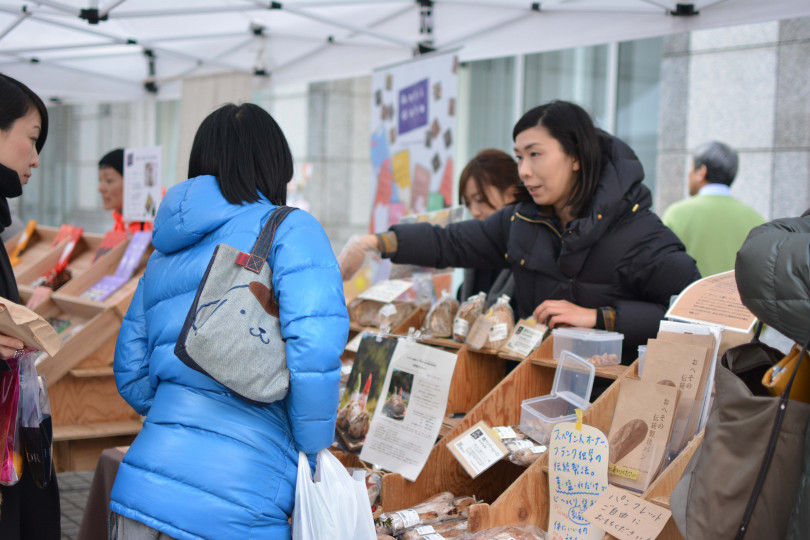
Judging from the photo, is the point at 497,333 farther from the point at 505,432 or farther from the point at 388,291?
the point at 388,291

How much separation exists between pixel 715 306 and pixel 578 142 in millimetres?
764

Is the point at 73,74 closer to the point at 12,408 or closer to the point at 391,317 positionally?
the point at 391,317

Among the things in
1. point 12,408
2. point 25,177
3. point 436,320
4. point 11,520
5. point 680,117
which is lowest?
point 11,520

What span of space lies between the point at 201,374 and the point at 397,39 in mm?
3980

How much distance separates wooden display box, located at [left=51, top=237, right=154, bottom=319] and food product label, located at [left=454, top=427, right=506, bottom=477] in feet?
7.56

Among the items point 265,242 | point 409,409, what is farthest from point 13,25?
point 265,242

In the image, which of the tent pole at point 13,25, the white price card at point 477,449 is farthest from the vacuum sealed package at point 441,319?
the tent pole at point 13,25

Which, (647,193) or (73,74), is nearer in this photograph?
(647,193)

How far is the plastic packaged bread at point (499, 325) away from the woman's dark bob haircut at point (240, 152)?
0.98 meters

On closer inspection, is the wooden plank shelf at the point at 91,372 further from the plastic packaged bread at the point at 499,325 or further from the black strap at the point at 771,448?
the black strap at the point at 771,448

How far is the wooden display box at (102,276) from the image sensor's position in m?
3.93

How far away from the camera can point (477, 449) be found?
7.29ft

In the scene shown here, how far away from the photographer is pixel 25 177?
2.24 metres

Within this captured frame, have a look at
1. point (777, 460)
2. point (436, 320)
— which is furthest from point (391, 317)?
point (777, 460)
